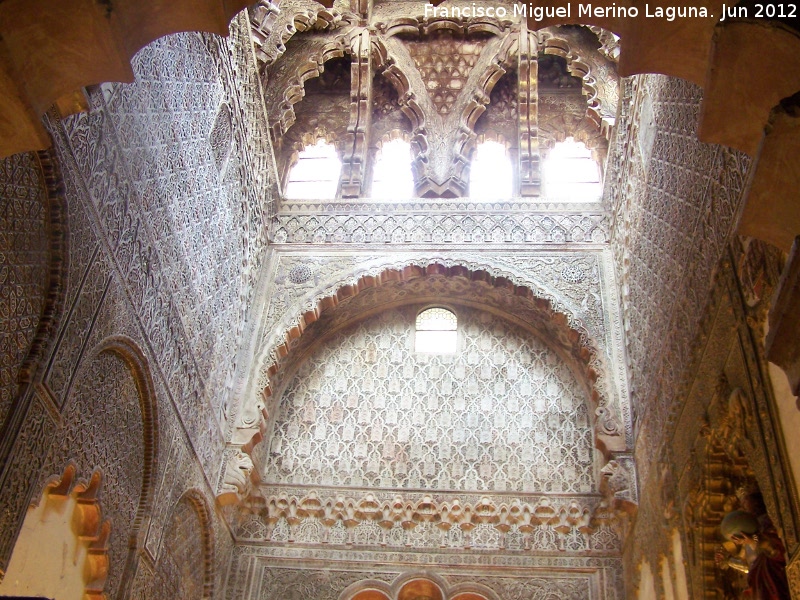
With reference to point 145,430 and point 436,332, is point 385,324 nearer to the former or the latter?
point 436,332

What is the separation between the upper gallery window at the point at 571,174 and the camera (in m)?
8.73

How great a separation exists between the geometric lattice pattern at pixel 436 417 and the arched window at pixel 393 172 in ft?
4.97

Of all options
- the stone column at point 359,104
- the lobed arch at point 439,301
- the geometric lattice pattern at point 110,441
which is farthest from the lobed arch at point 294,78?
the geometric lattice pattern at point 110,441

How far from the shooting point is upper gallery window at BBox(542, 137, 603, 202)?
344 inches

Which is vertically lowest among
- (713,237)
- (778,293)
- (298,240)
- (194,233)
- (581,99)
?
(778,293)

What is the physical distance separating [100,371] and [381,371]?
3812 millimetres

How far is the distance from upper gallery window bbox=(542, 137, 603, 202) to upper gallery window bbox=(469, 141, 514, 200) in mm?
425

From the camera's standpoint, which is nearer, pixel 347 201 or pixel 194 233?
pixel 194 233

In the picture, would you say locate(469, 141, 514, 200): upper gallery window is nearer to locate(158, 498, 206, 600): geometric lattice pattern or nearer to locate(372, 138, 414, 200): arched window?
locate(372, 138, 414, 200): arched window

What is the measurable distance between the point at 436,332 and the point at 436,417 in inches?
40.3

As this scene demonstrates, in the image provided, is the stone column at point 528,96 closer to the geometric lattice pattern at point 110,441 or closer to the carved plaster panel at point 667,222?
the carved plaster panel at point 667,222

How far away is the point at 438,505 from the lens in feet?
24.0

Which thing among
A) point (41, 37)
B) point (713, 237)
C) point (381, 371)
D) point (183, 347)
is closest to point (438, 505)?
point (381, 371)

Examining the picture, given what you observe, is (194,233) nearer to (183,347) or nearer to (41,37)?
(183,347)
